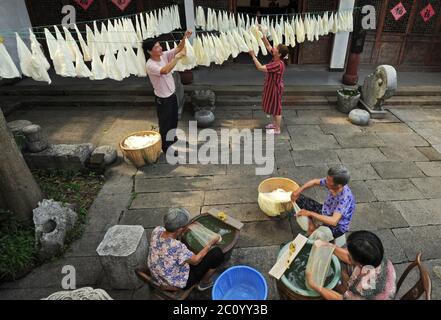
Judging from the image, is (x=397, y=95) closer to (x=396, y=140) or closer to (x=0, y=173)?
(x=396, y=140)

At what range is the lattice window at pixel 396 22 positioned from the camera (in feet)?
30.9

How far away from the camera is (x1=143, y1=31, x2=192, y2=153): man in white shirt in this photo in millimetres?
5562

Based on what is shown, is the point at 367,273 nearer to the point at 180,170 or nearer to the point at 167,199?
the point at 167,199

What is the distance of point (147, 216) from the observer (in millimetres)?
5129

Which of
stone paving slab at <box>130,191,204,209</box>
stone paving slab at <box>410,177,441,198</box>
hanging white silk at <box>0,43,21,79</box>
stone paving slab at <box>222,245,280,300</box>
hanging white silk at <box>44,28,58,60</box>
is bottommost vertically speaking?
stone paving slab at <box>222,245,280,300</box>

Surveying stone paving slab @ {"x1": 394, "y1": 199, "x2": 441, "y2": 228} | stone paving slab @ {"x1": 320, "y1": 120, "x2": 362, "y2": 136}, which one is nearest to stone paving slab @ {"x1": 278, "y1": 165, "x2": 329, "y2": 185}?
stone paving slab @ {"x1": 394, "y1": 199, "x2": 441, "y2": 228}

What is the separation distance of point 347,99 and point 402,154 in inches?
91.8

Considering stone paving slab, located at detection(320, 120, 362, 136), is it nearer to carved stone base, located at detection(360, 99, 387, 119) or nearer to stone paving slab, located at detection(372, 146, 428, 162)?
carved stone base, located at detection(360, 99, 387, 119)

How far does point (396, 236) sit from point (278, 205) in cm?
193

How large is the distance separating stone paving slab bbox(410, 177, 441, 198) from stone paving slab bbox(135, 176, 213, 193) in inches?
160

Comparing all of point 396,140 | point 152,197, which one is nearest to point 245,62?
point 396,140

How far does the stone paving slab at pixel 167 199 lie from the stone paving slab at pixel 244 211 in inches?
12.4

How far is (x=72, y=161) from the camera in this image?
605 cm

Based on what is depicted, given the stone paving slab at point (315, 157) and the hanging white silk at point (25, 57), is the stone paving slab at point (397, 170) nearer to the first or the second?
the stone paving slab at point (315, 157)
